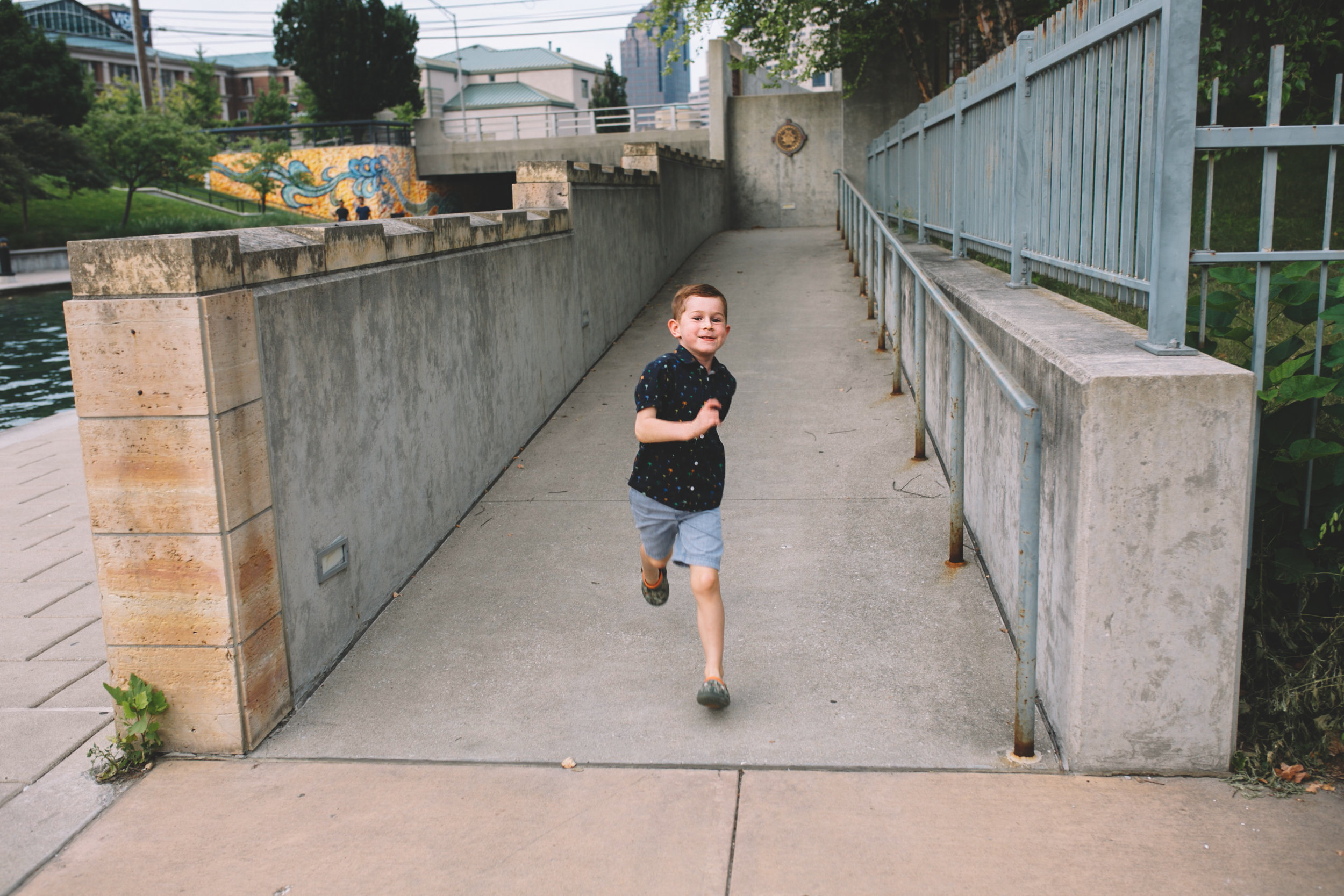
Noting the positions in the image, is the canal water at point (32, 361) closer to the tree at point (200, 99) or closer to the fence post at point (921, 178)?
the fence post at point (921, 178)

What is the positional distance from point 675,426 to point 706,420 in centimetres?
14

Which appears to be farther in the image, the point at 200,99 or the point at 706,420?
the point at 200,99

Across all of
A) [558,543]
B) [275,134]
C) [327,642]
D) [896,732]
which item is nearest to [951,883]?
[896,732]

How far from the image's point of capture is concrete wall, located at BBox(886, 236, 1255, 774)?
3.06 metres

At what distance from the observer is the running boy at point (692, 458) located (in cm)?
360

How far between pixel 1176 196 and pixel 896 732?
1971 millimetres

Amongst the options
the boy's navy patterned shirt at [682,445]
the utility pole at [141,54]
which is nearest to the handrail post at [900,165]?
the boy's navy patterned shirt at [682,445]

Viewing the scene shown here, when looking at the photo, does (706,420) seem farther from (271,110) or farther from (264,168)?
(271,110)

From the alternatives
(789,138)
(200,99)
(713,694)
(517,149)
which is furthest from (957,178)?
(200,99)

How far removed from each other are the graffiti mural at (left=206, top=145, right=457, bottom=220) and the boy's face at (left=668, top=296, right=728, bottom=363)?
1772 inches

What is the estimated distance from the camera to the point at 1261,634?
3766 mm

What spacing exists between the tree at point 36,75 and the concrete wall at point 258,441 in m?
44.0

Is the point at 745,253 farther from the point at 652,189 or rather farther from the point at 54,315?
the point at 54,315

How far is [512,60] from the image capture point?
9831 centimetres
